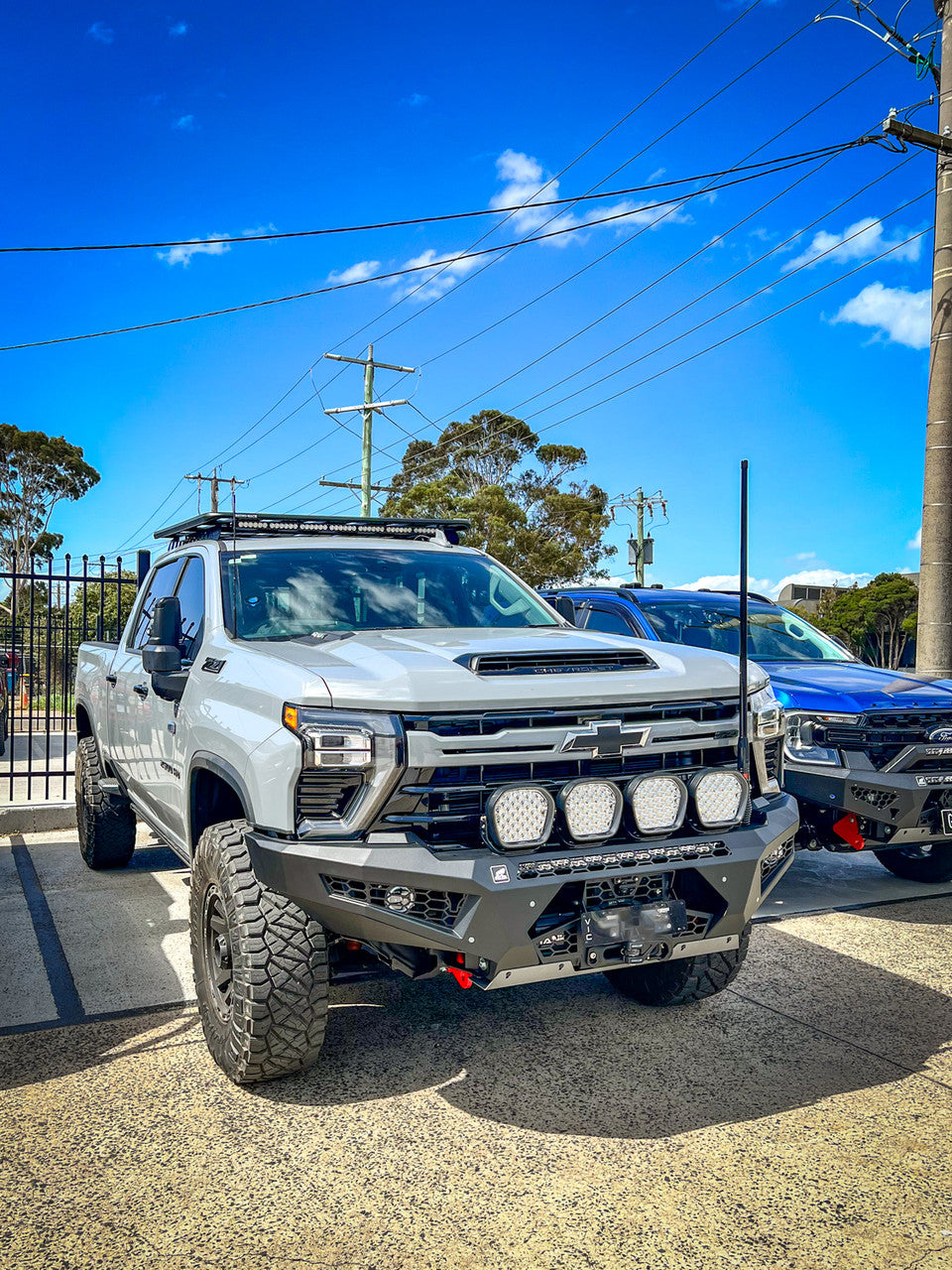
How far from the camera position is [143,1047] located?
157 inches

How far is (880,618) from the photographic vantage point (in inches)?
2630

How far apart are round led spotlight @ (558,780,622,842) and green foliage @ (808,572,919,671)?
65.1 m

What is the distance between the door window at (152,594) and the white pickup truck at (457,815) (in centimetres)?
145

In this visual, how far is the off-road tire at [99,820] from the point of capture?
6.59 m

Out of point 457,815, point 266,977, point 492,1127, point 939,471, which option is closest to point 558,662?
point 457,815

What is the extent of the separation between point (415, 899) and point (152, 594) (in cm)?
345

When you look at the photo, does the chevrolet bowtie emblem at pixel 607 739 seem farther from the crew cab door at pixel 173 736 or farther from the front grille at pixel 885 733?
the front grille at pixel 885 733

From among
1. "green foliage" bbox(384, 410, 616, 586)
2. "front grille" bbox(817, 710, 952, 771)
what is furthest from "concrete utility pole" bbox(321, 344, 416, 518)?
"front grille" bbox(817, 710, 952, 771)

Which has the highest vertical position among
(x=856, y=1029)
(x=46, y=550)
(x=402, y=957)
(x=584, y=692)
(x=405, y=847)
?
(x=46, y=550)

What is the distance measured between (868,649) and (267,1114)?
235 ft

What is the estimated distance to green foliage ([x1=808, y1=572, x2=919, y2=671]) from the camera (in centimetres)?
6588

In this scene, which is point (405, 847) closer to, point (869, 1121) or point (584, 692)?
point (584, 692)

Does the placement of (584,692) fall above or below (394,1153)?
above

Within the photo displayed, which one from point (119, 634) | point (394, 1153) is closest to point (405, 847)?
point (394, 1153)
